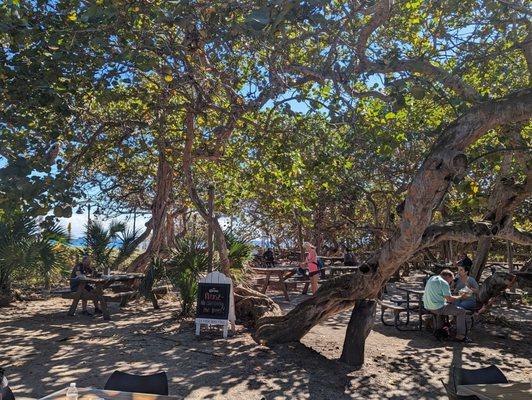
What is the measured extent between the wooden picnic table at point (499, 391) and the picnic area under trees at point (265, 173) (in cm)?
2

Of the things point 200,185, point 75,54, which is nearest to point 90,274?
point 75,54

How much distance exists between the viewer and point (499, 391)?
364 cm

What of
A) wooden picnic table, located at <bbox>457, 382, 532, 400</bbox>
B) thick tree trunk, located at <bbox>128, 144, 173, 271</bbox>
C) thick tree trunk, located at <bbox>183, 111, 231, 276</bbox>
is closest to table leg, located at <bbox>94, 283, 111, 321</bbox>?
thick tree trunk, located at <bbox>183, 111, 231, 276</bbox>

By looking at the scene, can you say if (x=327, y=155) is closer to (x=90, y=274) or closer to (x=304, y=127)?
(x=304, y=127)

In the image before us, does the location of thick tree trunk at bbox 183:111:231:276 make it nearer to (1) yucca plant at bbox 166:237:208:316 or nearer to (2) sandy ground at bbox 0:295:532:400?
(1) yucca plant at bbox 166:237:208:316

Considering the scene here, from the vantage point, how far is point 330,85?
730 centimetres

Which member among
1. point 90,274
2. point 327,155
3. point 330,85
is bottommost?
point 90,274

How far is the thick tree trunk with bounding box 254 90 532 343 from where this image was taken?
5102 millimetres

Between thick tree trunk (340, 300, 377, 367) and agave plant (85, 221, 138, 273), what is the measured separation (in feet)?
23.4

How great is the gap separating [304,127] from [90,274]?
18.4 ft

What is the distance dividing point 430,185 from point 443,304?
4.17m

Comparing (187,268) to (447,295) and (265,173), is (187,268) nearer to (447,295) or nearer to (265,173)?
(265,173)

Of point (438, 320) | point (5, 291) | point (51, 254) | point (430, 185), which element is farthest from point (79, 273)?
point (430, 185)

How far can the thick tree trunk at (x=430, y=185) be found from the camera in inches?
201
